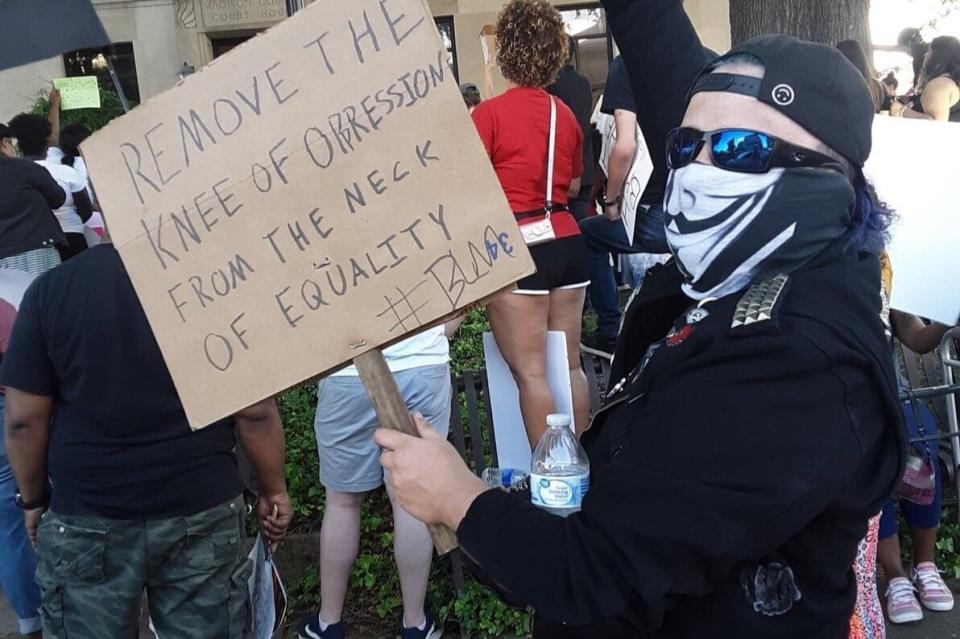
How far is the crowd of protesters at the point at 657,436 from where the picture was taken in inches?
51.2

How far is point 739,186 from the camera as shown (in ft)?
4.95

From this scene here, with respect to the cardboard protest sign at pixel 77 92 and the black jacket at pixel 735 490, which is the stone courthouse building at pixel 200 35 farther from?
the black jacket at pixel 735 490

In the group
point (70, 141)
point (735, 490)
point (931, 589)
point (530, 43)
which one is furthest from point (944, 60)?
point (70, 141)

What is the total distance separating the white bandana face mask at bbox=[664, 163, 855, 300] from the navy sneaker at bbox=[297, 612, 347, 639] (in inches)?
107

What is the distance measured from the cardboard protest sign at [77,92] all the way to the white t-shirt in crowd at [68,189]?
5.04 ft

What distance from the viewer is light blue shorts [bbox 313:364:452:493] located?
3498mm

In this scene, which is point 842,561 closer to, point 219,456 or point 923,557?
point 219,456

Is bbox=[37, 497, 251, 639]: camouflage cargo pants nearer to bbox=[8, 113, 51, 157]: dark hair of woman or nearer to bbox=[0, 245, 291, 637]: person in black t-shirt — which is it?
bbox=[0, 245, 291, 637]: person in black t-shirt

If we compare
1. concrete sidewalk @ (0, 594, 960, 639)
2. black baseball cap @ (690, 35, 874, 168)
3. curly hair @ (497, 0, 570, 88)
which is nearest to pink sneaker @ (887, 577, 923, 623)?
concrete sidewalk @ (0, 594, 960, 639)

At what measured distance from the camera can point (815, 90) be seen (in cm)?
147

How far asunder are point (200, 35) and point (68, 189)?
7.64 metres

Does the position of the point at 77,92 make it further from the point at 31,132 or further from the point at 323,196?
the point at 323,196

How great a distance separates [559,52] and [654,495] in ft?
10.7

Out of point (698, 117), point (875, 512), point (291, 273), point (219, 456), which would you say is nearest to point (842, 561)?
point (875, 512)
